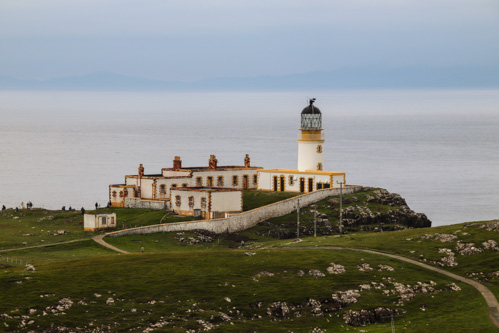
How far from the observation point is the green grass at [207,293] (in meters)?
64.8

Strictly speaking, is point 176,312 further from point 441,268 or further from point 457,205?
point 457,205

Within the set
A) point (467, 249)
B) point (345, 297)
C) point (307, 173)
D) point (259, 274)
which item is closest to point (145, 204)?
point (307, 173)

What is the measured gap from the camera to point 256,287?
240 ft

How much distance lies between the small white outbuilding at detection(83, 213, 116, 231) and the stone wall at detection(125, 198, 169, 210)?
1179 cm

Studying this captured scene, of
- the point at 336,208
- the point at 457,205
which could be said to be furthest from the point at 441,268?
the point at 457,205

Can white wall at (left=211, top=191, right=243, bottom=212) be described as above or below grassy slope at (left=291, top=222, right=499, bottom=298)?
above

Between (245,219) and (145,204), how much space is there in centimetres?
1553

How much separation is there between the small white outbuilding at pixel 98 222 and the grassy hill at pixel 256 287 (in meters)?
8.34

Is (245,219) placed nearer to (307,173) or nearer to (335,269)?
(307,173)

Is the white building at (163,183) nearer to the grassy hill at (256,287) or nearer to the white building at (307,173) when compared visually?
the white building at (307,173)

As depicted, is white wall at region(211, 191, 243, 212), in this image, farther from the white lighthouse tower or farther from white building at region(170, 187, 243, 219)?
the white lighthouse tower

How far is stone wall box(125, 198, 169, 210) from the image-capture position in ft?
378

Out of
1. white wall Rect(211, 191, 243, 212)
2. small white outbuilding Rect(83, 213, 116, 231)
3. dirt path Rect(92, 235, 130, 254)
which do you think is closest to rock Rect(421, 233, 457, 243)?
white wall Rect(211, 191, 243, 212)

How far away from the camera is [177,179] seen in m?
120
